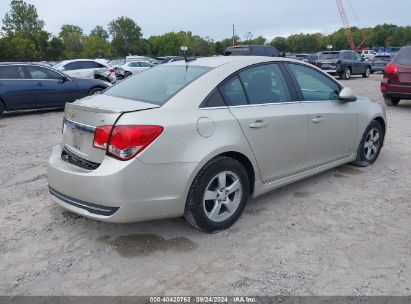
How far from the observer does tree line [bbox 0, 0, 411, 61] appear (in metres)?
77.1

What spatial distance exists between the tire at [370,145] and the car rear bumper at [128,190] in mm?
3063

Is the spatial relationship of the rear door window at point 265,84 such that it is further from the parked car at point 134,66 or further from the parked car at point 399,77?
the parked car at point 134,66

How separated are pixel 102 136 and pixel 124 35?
11653 cm

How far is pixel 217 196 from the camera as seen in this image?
3523 millimetres

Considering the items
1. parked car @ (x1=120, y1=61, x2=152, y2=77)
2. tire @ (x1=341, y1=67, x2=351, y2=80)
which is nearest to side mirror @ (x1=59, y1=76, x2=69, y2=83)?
parked car @ (x1=120, y1=61, x2=152, y2=77)

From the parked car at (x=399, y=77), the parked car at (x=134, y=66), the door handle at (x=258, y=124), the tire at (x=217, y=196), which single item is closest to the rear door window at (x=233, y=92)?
the door handle at (x=258, y=124)

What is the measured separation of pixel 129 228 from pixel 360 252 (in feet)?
6.69

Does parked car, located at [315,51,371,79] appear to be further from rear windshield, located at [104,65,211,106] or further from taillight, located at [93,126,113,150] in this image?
taillight, located at [93,126,113,150]

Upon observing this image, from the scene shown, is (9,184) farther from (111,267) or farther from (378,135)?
(378,135)

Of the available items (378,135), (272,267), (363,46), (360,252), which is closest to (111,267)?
(272,267)

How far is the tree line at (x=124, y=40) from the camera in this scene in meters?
77.1

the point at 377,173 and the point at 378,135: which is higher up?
the point at 378,135

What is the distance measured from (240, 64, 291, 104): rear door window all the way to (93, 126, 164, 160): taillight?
3.87 ft

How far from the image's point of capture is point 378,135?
18.5 feet
